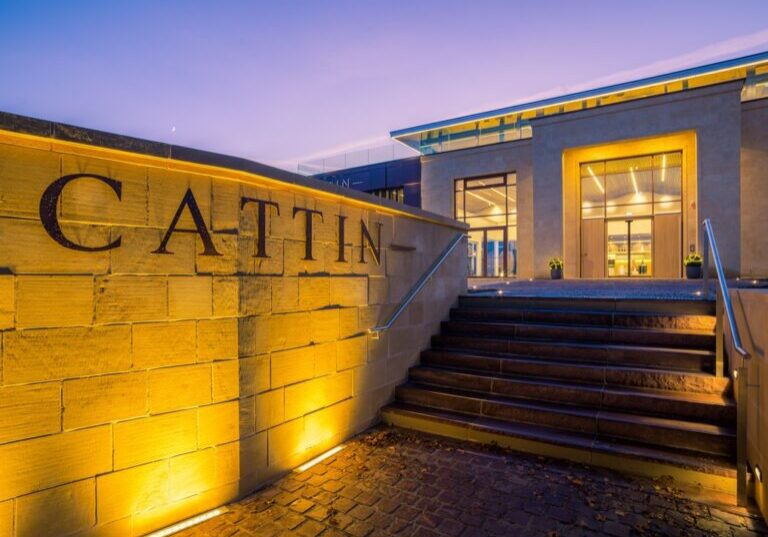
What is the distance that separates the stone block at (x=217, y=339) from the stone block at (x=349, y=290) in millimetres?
1293

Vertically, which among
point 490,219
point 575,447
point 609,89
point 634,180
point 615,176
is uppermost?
point 609,89

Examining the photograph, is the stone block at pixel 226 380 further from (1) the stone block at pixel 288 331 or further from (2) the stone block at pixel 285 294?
(2) the stone block at pixel 285 294

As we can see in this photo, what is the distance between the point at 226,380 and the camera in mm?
3436

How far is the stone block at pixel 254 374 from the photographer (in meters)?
3.54

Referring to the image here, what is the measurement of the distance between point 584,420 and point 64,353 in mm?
4498

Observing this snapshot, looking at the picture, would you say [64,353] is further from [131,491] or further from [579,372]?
[579,372]

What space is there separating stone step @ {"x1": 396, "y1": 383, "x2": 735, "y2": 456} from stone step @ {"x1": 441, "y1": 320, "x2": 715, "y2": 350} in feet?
3.94

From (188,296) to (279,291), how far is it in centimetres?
84

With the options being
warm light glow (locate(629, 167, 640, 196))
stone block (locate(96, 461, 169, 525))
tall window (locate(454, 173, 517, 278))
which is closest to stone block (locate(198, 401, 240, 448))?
stone block (locate(96, 461, 169, 525))

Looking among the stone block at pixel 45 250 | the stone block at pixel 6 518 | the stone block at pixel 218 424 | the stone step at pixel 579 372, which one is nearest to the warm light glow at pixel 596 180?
the stone step at pixel 579 372

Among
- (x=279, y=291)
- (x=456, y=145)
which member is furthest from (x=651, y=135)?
(x=279, y=291)

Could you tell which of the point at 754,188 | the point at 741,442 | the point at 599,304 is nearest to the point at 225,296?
the point at 741,442

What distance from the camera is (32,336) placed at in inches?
101

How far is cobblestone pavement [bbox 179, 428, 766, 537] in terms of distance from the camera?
119 inches
